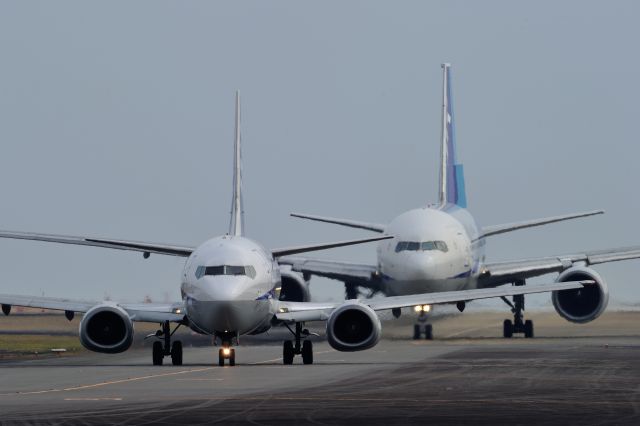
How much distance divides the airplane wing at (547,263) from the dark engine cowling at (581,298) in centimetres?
336

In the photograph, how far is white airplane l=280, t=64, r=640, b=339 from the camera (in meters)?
56.4

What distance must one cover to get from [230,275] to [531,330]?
79.5 feet

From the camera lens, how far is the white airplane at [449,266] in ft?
185

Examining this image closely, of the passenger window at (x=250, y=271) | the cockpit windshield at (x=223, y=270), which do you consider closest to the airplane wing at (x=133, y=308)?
the cockpit windshield at (x=223, y=270)

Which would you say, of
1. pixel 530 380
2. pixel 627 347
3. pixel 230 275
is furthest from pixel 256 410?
pixel 627 347

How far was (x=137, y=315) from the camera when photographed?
39844 mm

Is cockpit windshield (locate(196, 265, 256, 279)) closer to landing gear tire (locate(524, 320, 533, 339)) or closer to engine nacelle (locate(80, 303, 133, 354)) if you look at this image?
engine nacelle (locate(80, 303, 133, 354))

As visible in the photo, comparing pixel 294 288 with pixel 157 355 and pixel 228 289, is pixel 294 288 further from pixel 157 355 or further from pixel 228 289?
pixel 228 289

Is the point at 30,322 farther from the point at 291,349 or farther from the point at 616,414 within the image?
the point at 616,414

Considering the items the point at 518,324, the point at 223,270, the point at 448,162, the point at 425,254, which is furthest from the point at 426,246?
the point at 223,270

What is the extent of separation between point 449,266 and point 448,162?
1294 cm

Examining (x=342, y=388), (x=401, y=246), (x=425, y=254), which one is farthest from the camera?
(x=401, y=246)

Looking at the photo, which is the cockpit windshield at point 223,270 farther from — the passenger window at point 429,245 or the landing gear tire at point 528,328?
the landing gear tire at point 528,328

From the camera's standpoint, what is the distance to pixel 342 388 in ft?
94.4
